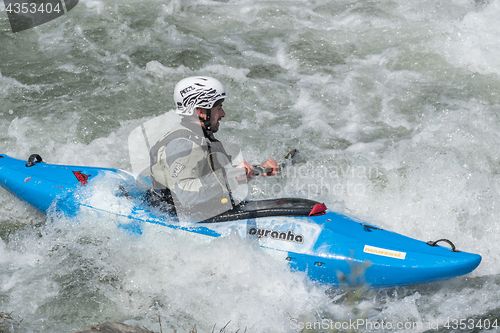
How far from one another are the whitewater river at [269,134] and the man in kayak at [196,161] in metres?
0.40

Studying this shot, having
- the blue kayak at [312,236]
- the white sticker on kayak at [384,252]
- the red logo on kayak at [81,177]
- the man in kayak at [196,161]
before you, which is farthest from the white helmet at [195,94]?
the white sticker on kayak at [384,252]

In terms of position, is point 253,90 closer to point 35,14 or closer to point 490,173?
point 490,173

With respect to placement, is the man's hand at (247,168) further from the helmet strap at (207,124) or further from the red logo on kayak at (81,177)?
the red logo on kayak at (81,177)

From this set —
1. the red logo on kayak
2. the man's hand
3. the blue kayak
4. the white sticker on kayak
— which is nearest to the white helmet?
the man's hand

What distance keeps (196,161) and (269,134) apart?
2858 mm

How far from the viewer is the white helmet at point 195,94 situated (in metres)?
3.54

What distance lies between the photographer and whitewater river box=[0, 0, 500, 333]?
374 centimetres

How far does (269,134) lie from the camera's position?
20.3 feet

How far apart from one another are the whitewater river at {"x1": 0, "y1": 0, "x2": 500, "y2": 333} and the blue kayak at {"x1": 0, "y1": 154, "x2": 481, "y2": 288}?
124 mm
